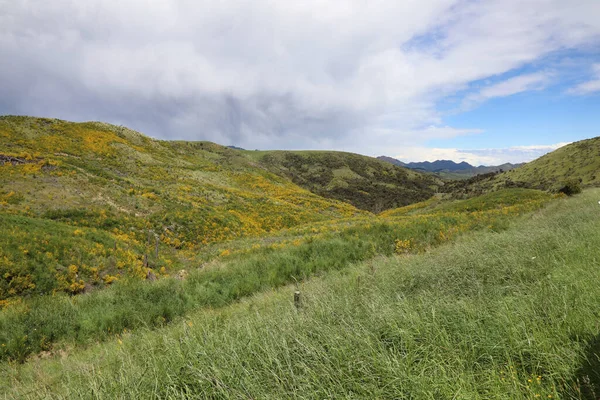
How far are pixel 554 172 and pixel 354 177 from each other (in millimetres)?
107673

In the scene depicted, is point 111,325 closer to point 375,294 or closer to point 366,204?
point 375,294

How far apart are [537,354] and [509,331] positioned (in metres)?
0.37

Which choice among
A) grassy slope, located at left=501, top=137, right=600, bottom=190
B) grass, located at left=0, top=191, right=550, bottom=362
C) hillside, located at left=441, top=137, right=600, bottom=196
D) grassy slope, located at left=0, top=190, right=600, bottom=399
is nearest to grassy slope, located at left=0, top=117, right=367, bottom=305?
grass, located at left=0, top=191, right=550, bottom=362

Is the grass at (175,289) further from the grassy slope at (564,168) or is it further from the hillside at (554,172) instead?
the grassy slope at (564,168)

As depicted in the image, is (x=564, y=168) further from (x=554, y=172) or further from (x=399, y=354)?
(x=399, y=354)

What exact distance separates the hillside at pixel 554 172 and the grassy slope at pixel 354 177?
1995 inches

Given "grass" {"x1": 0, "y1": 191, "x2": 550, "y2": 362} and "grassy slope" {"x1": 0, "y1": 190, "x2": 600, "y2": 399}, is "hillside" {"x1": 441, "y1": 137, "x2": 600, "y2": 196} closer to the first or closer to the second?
"grass" {"x1": 0, "y1": 191, "x2": 550, "y2": 362}

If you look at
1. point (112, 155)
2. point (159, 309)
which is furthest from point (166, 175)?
point (159, 309)

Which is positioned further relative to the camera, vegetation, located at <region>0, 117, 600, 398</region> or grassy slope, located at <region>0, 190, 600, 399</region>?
vegetation, located at <region>0, 117, 600, 398</region>

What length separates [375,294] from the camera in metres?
5.24

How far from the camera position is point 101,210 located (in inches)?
774

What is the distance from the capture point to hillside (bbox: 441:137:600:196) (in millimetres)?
48750

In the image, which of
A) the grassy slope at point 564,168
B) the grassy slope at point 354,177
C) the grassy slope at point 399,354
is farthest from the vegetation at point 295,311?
the grassy slope at point 354,177

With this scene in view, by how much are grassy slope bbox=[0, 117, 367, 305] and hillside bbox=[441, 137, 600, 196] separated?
1282 inches
